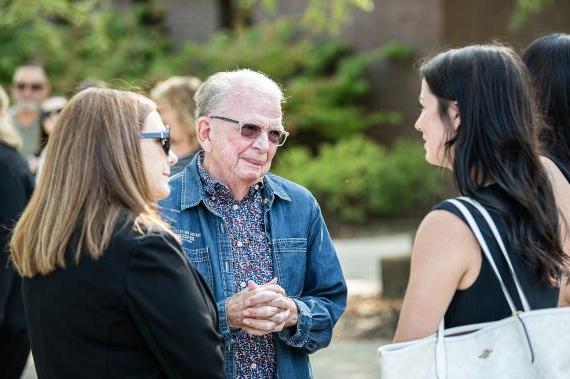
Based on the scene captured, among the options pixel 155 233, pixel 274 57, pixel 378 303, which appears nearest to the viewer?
pixel 155 233

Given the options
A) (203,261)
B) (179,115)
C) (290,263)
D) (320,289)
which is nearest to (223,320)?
(203,261)

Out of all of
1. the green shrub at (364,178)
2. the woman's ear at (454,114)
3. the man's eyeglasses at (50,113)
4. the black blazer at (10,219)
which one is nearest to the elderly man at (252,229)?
the woman's ear at (454,114)

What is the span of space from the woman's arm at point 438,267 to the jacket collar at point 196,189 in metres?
1.05

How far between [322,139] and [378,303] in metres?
9.14

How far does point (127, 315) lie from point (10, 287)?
2.77 meters

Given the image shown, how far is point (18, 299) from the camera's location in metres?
5.53

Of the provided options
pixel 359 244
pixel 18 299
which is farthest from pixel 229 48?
pixel 18 299

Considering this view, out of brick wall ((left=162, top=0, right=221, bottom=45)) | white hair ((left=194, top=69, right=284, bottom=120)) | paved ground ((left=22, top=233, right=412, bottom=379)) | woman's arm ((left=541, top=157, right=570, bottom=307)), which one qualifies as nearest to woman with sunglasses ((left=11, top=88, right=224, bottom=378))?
white hair ((left=194, top=69, right=284, bottom=120))

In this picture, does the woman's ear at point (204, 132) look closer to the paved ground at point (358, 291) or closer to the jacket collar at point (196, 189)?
the jacket collar at point (196, 189)

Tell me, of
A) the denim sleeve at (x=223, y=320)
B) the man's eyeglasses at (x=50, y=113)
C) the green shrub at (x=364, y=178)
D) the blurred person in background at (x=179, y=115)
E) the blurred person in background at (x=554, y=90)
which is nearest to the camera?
the denim sleeve at (x=223, y=320)

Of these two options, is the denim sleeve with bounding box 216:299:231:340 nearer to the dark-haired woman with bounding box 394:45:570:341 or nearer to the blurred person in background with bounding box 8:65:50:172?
the dark-haired woman with bounding box 394:45:570:341

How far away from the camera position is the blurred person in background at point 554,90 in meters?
3.67

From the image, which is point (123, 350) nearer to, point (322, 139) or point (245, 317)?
point (245, 317)

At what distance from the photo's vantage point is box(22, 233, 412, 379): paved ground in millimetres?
8148
